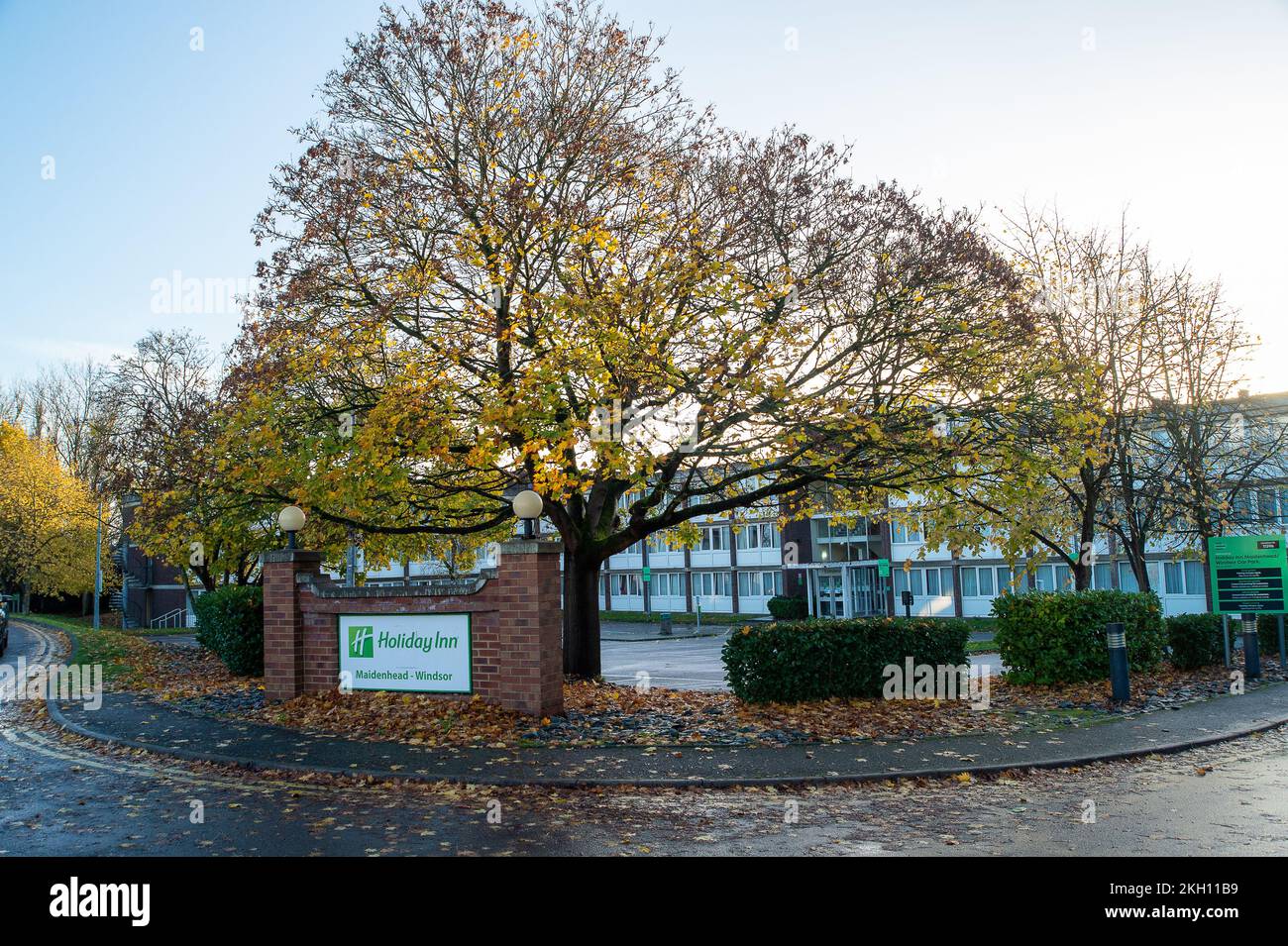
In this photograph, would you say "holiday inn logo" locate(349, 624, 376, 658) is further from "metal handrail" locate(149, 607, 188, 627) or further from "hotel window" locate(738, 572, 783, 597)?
"metal handrail" locate(149, 607, 188, 627)

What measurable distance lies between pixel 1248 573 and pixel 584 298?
12.7 m

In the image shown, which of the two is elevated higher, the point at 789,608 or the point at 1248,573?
the point at 1248,573

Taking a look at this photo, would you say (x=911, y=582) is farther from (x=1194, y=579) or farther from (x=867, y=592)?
(x=1194, y=579)

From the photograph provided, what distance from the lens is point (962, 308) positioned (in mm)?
13125

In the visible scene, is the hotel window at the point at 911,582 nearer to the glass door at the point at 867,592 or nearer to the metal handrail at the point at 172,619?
the glass door at the point at 867,592

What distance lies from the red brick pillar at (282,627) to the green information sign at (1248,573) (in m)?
15.5

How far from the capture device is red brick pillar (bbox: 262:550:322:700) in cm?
1342

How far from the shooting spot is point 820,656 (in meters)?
12.5

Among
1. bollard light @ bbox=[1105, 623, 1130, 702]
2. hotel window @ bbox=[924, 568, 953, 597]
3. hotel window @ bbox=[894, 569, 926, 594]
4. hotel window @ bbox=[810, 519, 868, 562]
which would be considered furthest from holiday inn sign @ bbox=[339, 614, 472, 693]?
hotel window @ bbox=[810, 519, 868, 562]

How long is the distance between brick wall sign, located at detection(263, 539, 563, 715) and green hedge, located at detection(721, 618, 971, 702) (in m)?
2.53

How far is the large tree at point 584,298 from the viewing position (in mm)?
12555

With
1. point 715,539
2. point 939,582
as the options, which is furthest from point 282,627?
point 715,539

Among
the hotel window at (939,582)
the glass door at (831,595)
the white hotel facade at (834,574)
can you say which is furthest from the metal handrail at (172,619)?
the hotel window at (939,582)

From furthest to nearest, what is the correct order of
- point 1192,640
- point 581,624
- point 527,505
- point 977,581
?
point 977,581
point 1192,640
point 581,624
point 527,505
